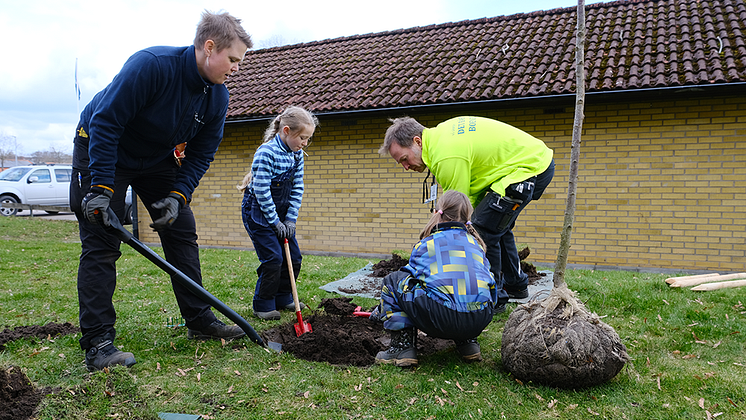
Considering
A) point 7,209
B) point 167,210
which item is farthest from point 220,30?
point 7,209

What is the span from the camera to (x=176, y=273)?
3.14 meters

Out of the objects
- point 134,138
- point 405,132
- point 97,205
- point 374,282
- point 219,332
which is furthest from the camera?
point 374,282

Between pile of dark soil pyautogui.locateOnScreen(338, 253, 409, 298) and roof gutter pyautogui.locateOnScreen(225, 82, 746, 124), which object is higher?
roof gutter pyautogui.locateOnScreen(225, 82, 746, 124)

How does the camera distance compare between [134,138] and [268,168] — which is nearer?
[134,138]

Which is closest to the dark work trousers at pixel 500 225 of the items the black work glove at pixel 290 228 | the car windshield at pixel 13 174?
the black work glove at pixel 290 228

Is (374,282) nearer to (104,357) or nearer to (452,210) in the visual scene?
(452,210)

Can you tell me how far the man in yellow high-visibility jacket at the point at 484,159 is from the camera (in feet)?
11.7

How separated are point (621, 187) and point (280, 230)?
5.77 metres

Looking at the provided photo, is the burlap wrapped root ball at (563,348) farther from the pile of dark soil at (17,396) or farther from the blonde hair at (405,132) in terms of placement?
the pile of dark soil at (17,396)

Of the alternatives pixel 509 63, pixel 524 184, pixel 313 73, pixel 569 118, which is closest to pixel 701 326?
pixel 524 184

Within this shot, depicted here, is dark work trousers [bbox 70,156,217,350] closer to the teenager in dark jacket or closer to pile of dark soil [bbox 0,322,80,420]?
the teenager in dark jacket

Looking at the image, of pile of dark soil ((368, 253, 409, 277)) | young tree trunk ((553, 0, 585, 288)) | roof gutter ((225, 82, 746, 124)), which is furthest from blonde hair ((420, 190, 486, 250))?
roof gutter ((225, 82, 746, 124))

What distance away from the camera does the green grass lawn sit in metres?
2.46

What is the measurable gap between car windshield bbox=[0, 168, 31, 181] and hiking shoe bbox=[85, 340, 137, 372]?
16.5 meters
